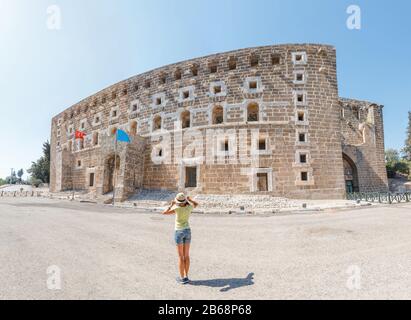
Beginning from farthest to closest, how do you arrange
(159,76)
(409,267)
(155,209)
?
1. (159,76)
2. (155,209)
3. (409,267)

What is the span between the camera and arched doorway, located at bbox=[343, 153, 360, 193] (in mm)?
21812

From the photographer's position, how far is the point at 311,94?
1720 cm

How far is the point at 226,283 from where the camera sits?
3619 mm

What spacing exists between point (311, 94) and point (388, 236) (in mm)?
14016

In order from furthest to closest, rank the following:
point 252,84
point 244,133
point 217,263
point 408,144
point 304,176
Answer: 1. point 408,144
2. point 252,84
3. point 244,133
4. point 304,176
5. point 217,263

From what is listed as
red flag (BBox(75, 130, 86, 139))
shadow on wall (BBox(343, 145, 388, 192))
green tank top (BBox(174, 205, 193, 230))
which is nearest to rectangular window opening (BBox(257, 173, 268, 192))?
shadow on wall (BBox(343, 145, 388, 192))

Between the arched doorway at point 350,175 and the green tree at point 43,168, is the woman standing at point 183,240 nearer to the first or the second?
the arched doorway at point 350,175

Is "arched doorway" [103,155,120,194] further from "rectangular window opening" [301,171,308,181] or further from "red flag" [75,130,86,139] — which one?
"rectangular window opening" [301,171,308,181]

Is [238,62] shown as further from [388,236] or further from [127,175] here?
[388,236]

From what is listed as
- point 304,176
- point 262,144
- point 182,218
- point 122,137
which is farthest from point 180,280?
point 122,137

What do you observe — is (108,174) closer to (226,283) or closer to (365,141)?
(226,283)

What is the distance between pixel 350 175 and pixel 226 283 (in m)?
24.5

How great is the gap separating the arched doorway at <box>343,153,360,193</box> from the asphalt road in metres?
16.1
